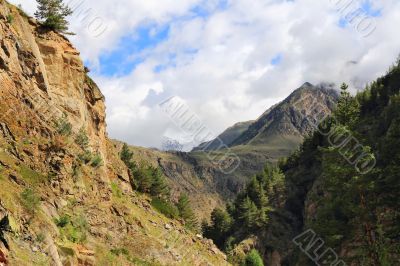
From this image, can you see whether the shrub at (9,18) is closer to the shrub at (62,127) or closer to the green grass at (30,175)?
the shrub at (62,127)

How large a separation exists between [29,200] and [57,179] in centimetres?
798

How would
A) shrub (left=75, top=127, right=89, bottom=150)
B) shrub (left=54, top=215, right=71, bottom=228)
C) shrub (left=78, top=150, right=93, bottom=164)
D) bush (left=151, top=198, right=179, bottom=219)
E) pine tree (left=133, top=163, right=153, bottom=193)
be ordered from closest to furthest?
shrub (left=54, top=215, right=71, bottom=228)
shrub (left=78, top=150, right=93, bottom=164)
shrub (left=75, top=127, right=89, bottom=150)
bush (left=151, top=198, right=179, bottom=219)
pine tree (left=133, top=163, right=153, bottom=193)

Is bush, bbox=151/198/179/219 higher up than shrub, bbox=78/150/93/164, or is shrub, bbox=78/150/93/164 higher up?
shrub, bbox=78/150/93/164

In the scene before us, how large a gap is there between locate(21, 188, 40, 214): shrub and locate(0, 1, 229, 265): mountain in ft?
0.18

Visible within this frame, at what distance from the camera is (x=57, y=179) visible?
32.8m

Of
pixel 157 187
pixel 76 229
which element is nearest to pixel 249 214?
pixel 157 187

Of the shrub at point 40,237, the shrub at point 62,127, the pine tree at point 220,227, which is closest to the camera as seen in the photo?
the shrub at point 40,237

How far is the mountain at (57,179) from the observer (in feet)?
78.8

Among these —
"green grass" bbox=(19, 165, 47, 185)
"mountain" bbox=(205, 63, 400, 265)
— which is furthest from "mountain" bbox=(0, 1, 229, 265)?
"mountain" bbox=(205, 63, 400, 265)

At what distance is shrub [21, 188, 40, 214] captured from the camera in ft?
79.5

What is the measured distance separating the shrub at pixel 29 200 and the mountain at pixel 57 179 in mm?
55

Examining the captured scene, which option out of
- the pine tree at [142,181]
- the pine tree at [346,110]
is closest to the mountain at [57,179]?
the pine tree at [142,181]

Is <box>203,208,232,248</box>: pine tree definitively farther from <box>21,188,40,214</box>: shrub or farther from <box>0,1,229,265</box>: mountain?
<box>21,188,40,214</box>: shrub

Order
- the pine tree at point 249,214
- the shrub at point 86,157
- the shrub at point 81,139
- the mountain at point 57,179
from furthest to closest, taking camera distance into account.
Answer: the pine tree at point 249,214
the shrub at point 81,139
the shrub at point 86,157
the mountain at point 57,179
